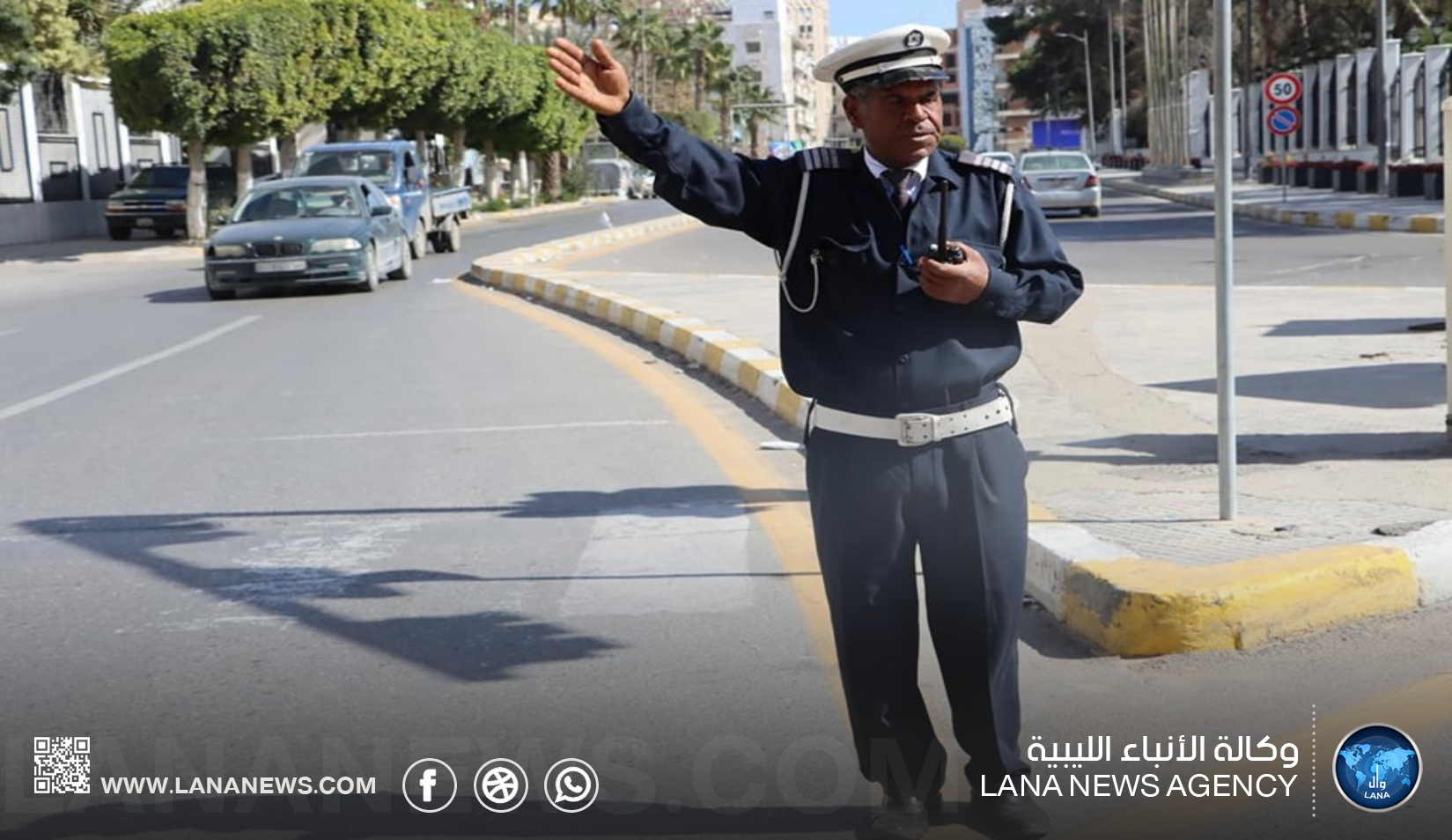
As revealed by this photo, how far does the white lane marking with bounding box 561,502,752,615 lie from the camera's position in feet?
21.0

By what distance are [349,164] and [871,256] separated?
2781 cm

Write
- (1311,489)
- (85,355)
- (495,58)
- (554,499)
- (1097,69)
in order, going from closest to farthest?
(1311,489) → (554,499) → (85,355) → (495,58) → (1097,69)

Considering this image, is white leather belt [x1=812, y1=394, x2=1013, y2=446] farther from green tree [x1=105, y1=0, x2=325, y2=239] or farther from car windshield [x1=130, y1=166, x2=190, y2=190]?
car windshield [x1=130, y1=166, x2=190, y2=190]

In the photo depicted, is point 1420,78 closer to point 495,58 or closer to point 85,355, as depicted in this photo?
point 495,58

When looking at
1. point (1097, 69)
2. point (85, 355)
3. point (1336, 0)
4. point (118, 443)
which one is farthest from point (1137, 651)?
point (1097, 69)

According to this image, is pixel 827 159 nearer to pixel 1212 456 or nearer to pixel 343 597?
pixel 343 597

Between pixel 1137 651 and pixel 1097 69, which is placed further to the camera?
pixel 1097 69

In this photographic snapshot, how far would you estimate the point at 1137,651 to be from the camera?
554 cm

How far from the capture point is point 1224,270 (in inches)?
263

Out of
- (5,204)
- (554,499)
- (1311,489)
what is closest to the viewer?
(1311,489)

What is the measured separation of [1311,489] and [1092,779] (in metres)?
3.37

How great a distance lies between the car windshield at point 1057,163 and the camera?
3903 cm

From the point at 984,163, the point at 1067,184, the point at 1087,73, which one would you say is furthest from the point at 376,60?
the point at 1087,73

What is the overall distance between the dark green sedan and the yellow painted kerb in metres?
17.8
